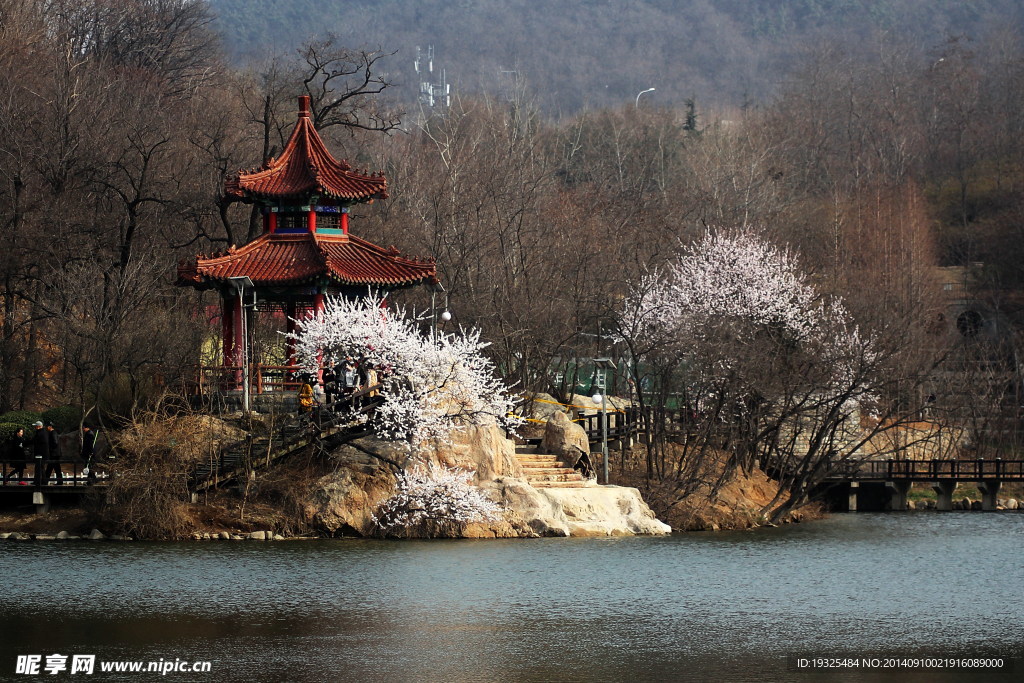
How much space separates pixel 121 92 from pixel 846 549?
36.2m

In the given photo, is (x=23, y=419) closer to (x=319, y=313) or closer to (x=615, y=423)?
(x=319, y=313)

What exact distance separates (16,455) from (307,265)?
28.7 feet

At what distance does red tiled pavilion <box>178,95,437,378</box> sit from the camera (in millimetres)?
39812

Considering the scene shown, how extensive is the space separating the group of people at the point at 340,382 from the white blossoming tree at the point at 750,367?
8326 millimetres

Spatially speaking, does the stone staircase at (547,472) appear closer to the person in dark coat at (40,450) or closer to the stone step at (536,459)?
the stone step at (536,459)

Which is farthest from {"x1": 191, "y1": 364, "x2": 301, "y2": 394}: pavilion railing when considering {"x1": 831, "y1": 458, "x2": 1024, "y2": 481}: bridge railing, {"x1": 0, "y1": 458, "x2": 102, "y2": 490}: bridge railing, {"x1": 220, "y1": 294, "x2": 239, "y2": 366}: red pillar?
{"x1": 831, "y1": 458, "x2": 1024, "y2": 481}: bridge railing

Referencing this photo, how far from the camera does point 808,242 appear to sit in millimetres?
71500

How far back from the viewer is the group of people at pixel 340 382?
37.1 m

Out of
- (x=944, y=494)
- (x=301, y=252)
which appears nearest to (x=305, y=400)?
(x=301, y=252)

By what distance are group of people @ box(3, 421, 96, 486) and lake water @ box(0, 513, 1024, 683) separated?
283 cm

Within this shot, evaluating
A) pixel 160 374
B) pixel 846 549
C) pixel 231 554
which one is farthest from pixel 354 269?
pixel 846 549

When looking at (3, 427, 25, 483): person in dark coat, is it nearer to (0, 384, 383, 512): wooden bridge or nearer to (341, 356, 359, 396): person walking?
(0, 384, 383, 512): wooden bridge

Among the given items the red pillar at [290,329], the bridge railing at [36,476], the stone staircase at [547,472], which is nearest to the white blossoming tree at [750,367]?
the stone staircase at [547,472]

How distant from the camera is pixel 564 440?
39.0 m
